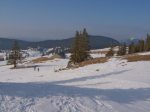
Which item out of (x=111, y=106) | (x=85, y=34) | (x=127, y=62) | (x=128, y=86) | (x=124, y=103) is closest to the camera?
(x=111, y=106)

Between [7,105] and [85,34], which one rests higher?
[85,34]

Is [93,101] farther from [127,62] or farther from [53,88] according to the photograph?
[127,62]

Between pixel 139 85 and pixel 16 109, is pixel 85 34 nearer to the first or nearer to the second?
pixel 139 85

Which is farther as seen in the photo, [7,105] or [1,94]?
[1,94]

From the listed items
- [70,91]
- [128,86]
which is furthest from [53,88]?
[128,86]

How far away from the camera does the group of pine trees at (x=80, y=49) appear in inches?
3014

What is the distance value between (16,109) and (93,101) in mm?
4731

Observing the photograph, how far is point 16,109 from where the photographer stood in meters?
15.9

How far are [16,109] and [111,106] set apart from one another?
5.20 metres

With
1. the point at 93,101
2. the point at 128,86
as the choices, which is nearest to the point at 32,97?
the point at 93,101

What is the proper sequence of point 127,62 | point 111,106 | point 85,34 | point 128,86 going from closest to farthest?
1. point 111,106
2. point 128,86
3. point 127,62
4. point 85,34

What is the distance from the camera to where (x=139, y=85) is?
2753cm

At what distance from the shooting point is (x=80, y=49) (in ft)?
253

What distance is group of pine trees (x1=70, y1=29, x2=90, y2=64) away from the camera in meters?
76.6
